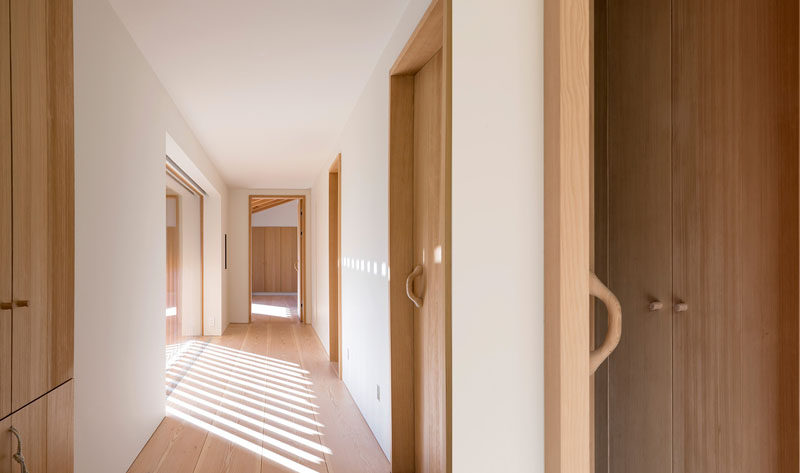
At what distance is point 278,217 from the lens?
15656mm

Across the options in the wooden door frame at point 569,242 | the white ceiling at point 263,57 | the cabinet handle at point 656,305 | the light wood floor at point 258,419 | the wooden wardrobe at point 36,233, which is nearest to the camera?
the wooden door frame at point 569,242

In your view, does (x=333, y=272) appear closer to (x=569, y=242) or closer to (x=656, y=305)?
(x=656, y=305)

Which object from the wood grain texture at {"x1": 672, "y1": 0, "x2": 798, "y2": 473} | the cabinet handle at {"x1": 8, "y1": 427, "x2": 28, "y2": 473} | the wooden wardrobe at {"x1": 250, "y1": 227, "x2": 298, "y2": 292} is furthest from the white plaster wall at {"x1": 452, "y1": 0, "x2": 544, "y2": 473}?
the wooden wardrobe at {"x1": 250, "y1": 227, "x2": 298, "y2": 292}

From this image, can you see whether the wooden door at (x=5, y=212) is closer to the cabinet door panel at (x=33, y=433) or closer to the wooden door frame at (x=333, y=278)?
the cabinet door panel at (x=33, y=433)

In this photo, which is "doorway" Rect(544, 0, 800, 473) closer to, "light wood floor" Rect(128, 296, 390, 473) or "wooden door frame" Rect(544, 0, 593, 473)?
"wooden door frame" Rect(544, 0, 593, 473)

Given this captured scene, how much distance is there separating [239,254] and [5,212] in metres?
8.03

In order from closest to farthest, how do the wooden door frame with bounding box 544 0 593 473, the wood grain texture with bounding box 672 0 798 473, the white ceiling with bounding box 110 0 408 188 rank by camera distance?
the wooden door frame with bounding box 544 0 593 473 < the wood grain texture with bounding box 672 0 798 473 < the white ceiling with bounding box 110 0 408 188

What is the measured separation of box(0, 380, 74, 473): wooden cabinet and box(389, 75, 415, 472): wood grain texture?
155cm

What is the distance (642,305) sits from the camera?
5.55 feet

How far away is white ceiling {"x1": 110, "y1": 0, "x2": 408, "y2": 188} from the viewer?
2.43m

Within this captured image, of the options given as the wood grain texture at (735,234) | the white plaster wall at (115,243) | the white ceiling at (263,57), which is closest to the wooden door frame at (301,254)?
the white ceiling at (263,57)

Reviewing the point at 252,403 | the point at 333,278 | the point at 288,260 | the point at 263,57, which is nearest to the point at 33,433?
the point at 263,57

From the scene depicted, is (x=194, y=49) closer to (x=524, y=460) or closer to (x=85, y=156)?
(x=85, y=156)

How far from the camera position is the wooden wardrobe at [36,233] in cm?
112
